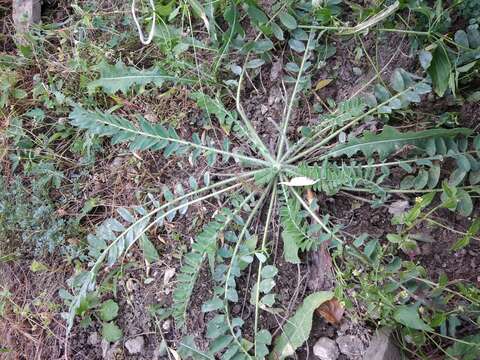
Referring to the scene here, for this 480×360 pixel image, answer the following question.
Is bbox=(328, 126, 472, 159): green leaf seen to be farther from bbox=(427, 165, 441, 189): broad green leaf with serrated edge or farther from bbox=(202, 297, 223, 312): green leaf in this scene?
bbox=(202, 297, 223, 312): green leaf

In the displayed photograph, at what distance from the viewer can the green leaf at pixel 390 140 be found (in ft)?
5.13

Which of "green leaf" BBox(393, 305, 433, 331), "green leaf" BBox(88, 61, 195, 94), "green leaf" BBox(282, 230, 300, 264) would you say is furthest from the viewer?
"green leaf" BBox(88, 61, 195, 94)

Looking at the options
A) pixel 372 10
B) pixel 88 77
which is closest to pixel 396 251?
pixel 372 10

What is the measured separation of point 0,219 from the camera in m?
2.17

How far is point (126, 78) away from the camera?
6.59 feet

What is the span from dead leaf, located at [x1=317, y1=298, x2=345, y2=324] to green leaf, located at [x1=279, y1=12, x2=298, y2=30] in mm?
994

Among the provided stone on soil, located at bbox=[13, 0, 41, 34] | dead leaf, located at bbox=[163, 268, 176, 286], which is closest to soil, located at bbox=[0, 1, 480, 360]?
dead leaf, located at bbox=[163, 268, 176, 286]

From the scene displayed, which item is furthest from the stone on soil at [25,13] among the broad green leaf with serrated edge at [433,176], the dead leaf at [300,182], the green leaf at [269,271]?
the broad green leaf with serrated edge at [433,176]

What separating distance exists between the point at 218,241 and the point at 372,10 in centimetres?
99

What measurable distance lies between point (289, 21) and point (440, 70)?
22.2 inches

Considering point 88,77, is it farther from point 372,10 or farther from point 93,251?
point 372,10

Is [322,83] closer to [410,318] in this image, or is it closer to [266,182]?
[266,182]

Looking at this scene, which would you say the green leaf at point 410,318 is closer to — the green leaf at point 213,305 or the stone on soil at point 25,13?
the green leaf at point 213,305

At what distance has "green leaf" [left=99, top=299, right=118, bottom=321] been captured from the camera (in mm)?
1967
